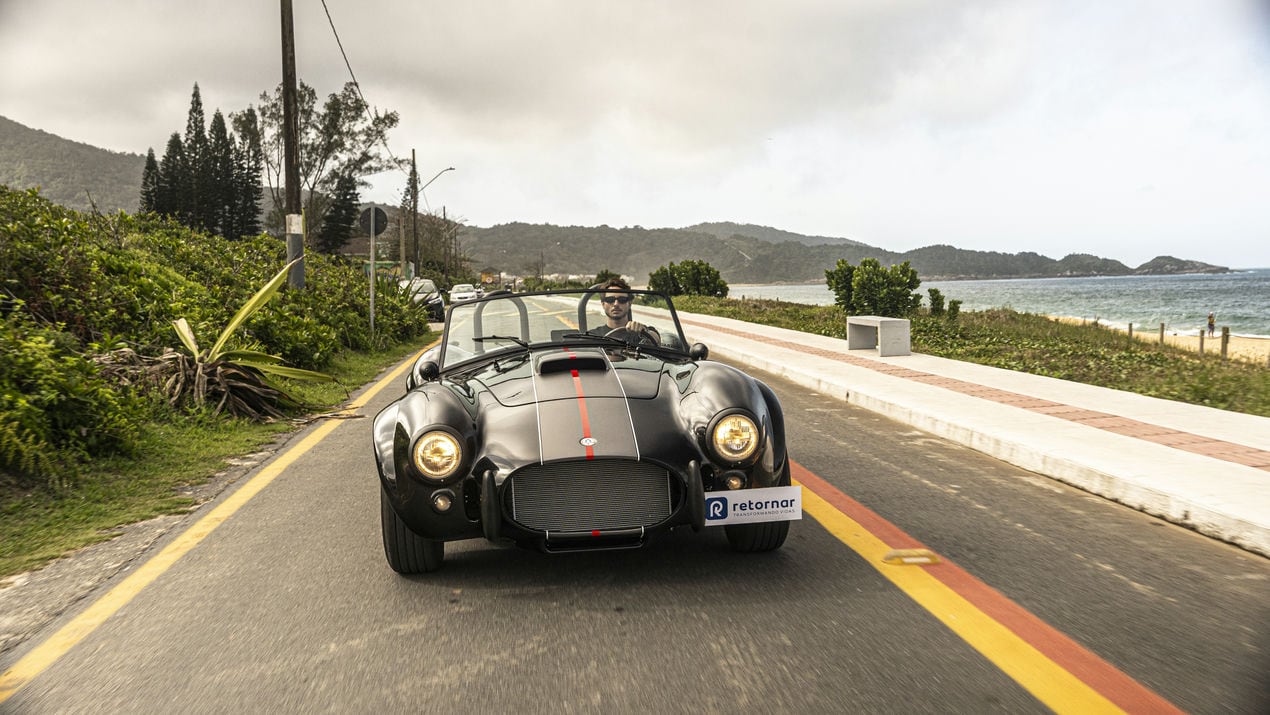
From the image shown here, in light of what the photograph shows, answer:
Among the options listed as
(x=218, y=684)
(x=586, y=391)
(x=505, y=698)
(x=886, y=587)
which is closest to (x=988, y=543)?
(x=886, y=587)

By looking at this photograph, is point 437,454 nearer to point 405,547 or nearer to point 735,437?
point 405,547

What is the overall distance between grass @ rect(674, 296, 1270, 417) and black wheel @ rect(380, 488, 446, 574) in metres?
7.75

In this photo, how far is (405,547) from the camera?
3762 mm

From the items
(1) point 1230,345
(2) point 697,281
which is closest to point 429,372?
(1) point 1230,345

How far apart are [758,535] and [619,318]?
6.48 feet

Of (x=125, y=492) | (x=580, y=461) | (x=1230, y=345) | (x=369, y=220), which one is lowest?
(x=1230, y=345)

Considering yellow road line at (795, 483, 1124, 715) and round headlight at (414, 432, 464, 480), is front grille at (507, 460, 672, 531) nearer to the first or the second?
round headlight at (414, 432, 464, 480)

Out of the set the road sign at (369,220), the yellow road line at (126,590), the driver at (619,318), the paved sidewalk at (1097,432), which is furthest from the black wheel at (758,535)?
the road sign at (369,220)

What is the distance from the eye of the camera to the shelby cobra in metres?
3.47

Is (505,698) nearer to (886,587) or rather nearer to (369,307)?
(886,587)

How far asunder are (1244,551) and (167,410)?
767 centimetres

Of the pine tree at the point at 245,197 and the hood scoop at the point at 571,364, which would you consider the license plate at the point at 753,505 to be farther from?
the pine tree at the point at 245,197

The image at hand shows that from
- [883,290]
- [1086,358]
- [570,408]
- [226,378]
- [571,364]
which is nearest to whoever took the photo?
[570,408]

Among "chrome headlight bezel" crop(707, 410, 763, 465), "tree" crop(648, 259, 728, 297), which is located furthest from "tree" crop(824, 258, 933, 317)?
"chrome headlight bezel" crop(707, 410, 763, 465)
